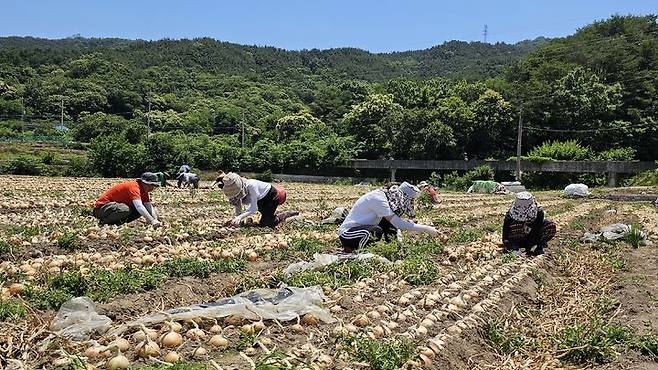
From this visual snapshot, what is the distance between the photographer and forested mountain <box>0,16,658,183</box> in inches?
2106

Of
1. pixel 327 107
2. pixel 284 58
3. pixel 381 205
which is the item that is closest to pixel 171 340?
pixel 381 205

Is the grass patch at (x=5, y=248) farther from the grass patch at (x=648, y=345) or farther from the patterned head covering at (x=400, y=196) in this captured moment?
the grass patch at (x=648, y=345)

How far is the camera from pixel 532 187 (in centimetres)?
4741

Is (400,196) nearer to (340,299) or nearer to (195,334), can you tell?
(340,299)

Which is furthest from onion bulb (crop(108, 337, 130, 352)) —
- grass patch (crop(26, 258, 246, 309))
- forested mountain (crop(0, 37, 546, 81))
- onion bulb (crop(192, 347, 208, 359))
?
forested mountain (crop(0, 37, 546, 81))

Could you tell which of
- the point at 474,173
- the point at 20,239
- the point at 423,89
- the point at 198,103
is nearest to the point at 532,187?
the point at 474,173

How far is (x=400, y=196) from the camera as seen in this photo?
8.33 m

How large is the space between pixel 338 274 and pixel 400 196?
2.14 m

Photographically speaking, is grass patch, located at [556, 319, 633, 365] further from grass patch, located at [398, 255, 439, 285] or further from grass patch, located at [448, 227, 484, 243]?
grass patch, located at [448, 227, 484, 243]

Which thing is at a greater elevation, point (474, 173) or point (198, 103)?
point (198, 103)

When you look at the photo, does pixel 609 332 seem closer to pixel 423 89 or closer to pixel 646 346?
pixel 646 346

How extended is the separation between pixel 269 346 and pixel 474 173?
44.1 meters

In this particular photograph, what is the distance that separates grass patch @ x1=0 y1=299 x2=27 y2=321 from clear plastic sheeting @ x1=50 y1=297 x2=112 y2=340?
0.26 meters

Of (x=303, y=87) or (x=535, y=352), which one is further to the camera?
(x=303, y=87)
